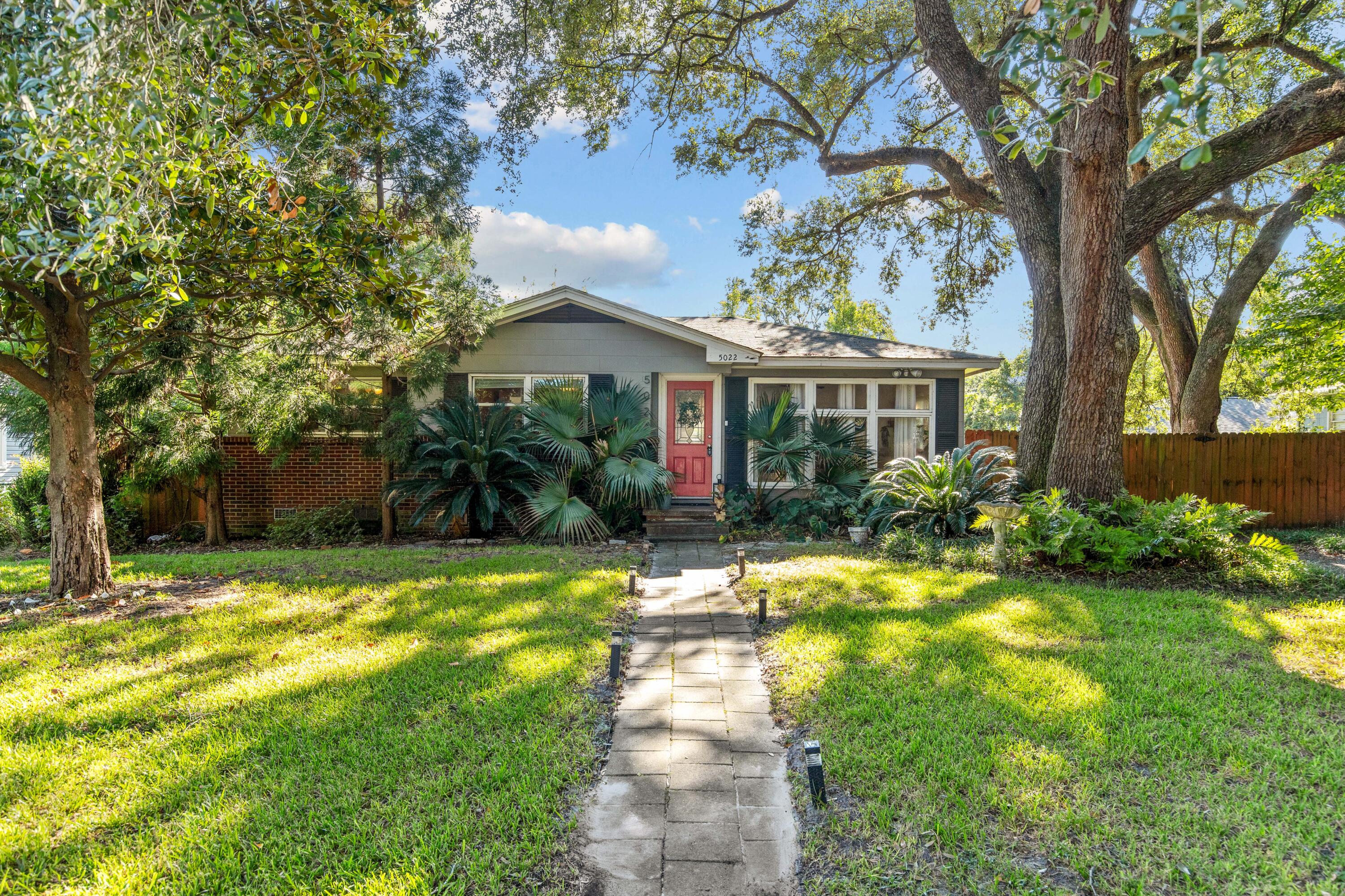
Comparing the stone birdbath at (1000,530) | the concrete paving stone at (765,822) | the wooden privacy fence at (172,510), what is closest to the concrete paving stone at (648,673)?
the concrete paving stone at (765,822)

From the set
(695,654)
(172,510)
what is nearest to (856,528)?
(695,654)

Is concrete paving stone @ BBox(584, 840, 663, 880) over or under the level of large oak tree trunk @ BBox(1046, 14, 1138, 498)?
under

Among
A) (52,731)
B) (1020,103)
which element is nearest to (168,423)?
(52,731)

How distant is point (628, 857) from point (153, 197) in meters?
4.19

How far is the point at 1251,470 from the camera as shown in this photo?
1057 centimetres

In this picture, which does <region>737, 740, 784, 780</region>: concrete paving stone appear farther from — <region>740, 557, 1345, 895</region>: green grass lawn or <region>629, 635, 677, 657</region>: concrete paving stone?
<region>629, 635, 677, 657</region>: concrete paving stone

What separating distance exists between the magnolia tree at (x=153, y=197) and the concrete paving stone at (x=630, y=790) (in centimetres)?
324

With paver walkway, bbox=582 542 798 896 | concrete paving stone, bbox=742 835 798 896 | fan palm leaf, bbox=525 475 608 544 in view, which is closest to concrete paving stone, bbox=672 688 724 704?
paver walkway, bbox=582 542 798 896

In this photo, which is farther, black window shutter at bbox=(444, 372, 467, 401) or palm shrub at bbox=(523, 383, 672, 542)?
black window shutter at bbox=(444, 372, 467, 401)

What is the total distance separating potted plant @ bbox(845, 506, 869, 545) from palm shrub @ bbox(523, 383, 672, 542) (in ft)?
8.90

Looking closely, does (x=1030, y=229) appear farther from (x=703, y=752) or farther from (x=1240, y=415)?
(x=1240, y=415)

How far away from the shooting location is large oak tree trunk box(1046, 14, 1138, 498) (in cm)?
691

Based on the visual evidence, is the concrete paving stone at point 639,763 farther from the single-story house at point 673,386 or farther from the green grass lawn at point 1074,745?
the single-story house at point 673,386

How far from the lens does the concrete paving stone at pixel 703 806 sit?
2.72 meters
